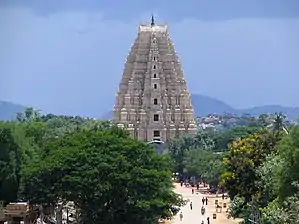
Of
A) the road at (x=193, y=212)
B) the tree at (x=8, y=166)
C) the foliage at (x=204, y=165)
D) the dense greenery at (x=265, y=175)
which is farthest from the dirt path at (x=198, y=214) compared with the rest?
the tree at (x=8, y=166)

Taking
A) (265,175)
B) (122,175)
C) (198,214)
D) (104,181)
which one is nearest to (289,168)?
(265,175)

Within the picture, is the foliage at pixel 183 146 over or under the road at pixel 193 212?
over

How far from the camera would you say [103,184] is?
46.2 metres

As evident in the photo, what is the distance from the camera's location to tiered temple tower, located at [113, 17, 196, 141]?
11481 cm

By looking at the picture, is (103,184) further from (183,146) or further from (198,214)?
(183,146)

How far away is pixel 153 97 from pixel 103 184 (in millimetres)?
69040

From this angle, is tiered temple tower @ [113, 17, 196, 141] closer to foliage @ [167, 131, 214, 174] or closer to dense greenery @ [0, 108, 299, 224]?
foliage @ [167, 131, 214, 174]

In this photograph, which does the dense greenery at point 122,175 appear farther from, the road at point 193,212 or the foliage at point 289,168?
the road at point 193,212

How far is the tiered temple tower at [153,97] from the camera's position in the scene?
4520 inches

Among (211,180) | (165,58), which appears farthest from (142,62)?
(211,180)

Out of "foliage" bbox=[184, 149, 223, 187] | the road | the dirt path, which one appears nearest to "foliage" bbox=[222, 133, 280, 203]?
Answer: the dirt path

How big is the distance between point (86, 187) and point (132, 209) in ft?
7.85

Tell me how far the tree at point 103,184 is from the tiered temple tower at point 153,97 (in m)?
64.9

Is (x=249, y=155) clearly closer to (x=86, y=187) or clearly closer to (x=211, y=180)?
(x=86, y=187)
